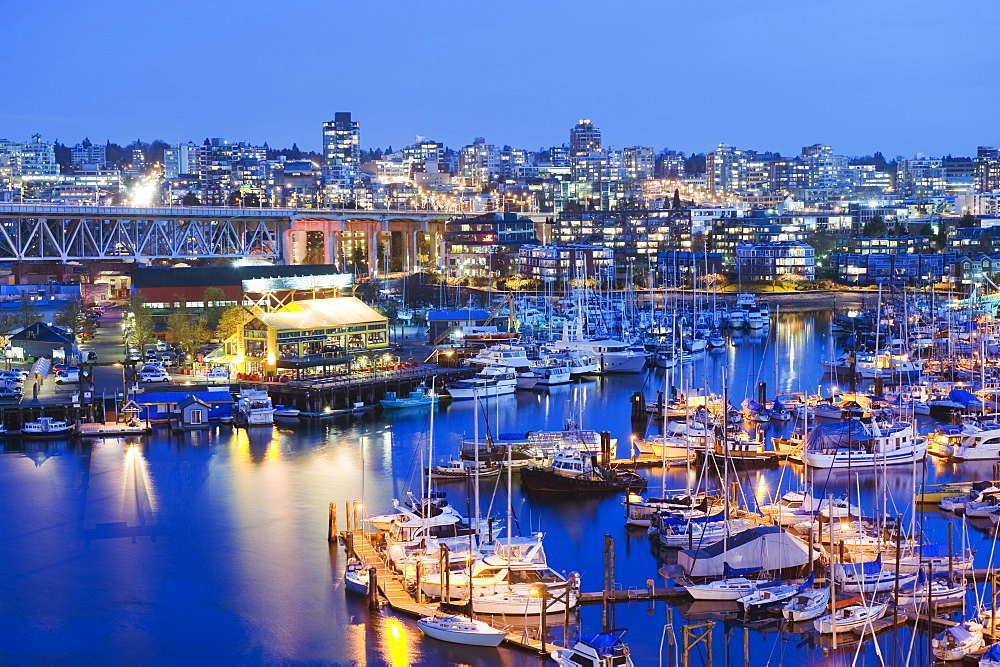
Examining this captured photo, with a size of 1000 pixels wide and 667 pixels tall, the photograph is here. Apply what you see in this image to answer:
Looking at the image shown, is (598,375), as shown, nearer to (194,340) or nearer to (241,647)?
(194,340)

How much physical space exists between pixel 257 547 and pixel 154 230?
92.1 feet

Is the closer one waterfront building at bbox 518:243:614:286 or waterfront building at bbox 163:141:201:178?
waterfront building at bbox 518:243:614:286

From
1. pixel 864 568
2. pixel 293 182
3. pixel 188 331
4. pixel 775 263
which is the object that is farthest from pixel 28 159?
pixel 864 568

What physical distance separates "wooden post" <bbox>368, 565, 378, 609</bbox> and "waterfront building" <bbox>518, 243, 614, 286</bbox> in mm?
31517

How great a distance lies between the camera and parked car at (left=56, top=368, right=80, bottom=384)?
22406 millimetres

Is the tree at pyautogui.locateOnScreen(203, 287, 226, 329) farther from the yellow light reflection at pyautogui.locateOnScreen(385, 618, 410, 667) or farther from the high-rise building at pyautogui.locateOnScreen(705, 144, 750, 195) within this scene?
the high-rise building at pyautogui.locateOnScreen(705, 144, 750, 195)

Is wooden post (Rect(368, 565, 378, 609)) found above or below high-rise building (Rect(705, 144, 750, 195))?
below

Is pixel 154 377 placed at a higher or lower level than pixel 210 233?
lower

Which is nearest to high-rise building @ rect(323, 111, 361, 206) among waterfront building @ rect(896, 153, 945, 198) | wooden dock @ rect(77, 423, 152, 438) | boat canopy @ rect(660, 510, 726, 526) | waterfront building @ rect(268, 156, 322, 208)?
waterfront building @ rect(268, 156, 322, 208)

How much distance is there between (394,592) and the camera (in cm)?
1159

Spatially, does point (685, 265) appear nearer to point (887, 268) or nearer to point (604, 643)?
point (887, 268)

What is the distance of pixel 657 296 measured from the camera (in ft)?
138

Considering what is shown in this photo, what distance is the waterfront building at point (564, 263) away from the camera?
44312mm

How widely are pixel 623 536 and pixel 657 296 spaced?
28766 mm
